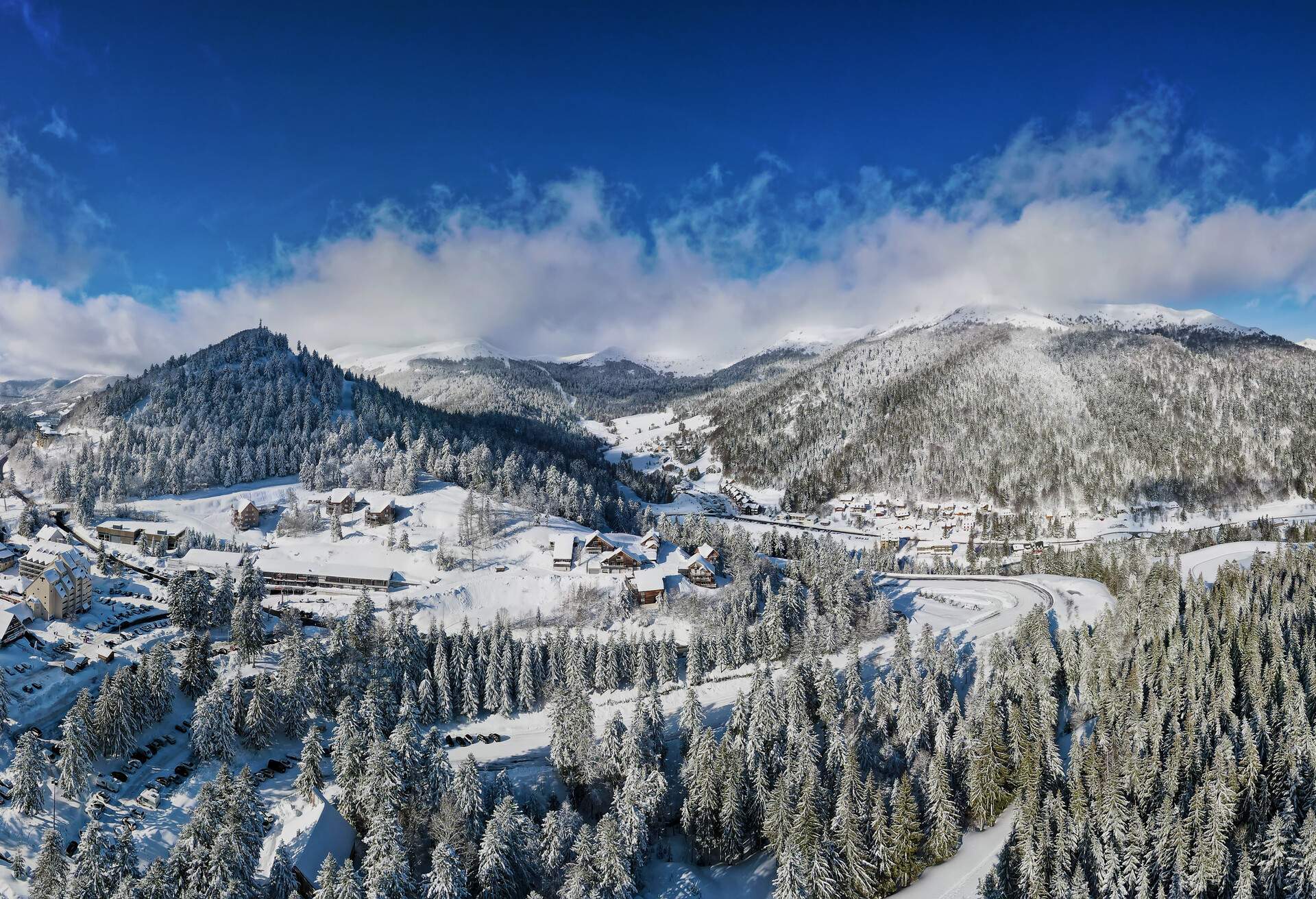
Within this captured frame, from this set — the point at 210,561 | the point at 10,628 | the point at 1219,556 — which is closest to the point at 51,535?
the point at 210,561

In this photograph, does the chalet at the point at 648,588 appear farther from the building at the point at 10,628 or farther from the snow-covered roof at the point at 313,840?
the building at the point at 10,628

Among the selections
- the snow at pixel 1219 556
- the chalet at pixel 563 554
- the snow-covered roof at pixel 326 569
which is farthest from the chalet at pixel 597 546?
the snow at pixel 1219 556

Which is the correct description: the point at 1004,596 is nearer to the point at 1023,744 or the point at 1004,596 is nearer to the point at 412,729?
the point at 1023,744

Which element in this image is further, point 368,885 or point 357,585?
point 357,585

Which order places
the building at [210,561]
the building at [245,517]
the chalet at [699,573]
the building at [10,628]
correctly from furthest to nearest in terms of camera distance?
the building at [245,517], the chalet at [699,573], the building at [210,561], the building at [10,628]

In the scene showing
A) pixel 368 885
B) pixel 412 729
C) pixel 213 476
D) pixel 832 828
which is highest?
pixel 213 476

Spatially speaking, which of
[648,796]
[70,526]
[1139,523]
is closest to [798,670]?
[648,796]
